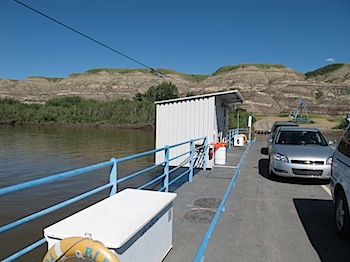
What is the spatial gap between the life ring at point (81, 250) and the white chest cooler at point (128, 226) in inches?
5.3

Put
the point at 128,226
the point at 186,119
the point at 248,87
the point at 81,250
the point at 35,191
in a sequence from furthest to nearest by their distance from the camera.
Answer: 1. the point at 248,87
2. the point at 35,191
3. the point at 186,119
4. the point at 128,226
5. the point at 81,250

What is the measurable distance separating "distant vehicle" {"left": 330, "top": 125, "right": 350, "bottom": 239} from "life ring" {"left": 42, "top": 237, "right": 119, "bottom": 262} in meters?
3.31

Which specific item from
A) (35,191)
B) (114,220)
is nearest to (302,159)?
(114,220)

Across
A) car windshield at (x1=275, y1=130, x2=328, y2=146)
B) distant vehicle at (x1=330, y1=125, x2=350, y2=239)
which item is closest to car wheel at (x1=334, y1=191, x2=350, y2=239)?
distant vehicle at (x1=330, y1=125, x2=350, y2=239)

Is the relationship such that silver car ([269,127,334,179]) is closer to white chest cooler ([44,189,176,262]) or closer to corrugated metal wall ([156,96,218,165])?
corrugated metal wall ([156,96,218,165])

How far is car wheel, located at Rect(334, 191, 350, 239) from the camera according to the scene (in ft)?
12.9

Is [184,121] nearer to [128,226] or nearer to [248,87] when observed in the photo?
[128,226]

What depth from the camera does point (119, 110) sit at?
211 feet

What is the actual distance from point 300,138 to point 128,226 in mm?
7740

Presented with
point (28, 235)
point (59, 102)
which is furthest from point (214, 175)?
point (59, 102)

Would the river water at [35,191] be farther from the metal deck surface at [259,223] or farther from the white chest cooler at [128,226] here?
the white chest cooler at [128,226]

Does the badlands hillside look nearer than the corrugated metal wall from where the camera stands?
No

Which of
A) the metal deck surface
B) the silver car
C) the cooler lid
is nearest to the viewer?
the cooler lid

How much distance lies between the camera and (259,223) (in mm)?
4699
